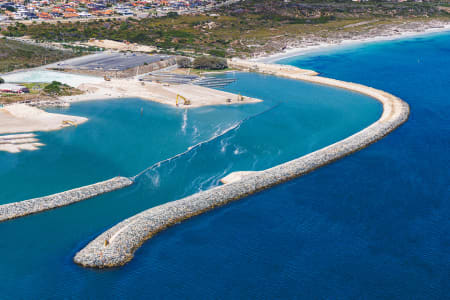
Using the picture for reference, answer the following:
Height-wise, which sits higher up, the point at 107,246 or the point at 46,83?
the point at 46,83

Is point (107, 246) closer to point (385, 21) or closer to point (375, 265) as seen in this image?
point (375, 265)

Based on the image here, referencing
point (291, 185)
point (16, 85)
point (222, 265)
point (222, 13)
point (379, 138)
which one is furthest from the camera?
point (222, 13)

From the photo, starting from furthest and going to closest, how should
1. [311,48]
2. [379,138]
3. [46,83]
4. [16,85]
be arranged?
[311,48] < [46,83] < [16,85] < [379,138]

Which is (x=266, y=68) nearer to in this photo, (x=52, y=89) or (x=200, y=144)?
(x=52, y=89)

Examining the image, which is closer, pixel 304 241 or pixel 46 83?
pixel 304 241

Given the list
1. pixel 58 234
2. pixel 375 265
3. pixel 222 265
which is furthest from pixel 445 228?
pixel 58 234
